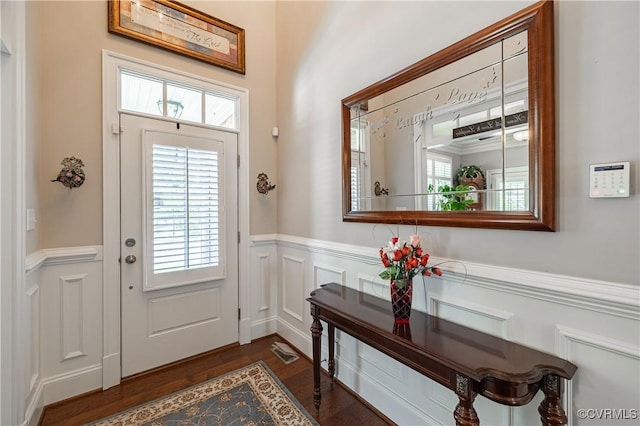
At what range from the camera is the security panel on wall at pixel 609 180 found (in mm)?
963

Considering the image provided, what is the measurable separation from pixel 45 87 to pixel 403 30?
2.42 metres

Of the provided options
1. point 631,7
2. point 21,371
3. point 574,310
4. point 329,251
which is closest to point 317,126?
point 329,251

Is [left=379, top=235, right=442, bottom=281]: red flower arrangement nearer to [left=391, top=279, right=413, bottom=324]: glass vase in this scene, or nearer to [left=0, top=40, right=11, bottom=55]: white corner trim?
[left=391, top=279, right=413, bottom=324]: glass vase

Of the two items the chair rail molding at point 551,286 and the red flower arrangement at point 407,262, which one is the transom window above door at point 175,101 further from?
the chair rail molding at point 551,286

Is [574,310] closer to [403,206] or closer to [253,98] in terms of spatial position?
[403,206]

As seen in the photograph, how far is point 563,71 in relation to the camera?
3.65 ft

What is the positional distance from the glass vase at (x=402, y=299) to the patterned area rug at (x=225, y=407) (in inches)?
36.8

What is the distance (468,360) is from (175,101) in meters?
2.80

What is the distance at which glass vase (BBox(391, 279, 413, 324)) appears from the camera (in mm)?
1422

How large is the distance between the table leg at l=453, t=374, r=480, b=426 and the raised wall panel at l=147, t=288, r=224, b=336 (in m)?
2.22

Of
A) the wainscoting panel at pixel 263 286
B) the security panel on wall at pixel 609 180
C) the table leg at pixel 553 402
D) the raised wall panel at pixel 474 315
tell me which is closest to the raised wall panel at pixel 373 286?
the raised wall panel at pixel 474 315

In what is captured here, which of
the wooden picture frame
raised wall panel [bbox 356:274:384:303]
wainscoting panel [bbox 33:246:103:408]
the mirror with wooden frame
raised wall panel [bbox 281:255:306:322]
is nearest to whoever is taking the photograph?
the mirror with wooden frame

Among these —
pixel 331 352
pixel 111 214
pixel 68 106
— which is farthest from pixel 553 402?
pixel 68 106

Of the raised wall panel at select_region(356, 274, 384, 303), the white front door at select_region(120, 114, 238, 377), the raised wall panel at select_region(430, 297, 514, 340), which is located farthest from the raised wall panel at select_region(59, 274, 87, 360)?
the raised wall panel at select_region(430, 297, 514, 340)
